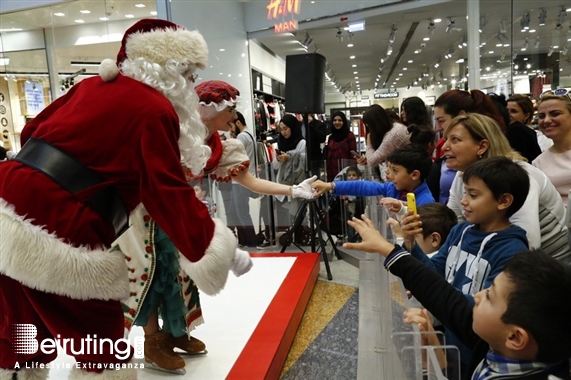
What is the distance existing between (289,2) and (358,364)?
5.98 m

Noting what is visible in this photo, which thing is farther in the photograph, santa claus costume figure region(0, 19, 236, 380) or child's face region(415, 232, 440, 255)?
child's face region(415, 232, 440, 255)

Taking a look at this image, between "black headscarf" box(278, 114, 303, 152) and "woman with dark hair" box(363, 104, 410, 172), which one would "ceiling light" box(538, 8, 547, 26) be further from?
"woman with dark hair" box(363, 104, 410, 172)

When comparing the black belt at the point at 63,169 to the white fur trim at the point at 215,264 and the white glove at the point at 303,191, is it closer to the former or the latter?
the white fur trim at the point at 215,264

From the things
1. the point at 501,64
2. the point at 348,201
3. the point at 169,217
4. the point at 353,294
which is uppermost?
the point at 501,64

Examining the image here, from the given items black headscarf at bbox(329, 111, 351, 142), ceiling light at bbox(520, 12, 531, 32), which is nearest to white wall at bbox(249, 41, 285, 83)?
black headscarf at bbox(329, 111, 351, 142)

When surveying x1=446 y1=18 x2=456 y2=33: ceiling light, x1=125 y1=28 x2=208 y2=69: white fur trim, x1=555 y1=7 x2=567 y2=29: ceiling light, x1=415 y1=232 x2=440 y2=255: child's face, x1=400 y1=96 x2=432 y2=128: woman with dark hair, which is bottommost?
x1=415 y1=232 x2=440 y2=255: child's face

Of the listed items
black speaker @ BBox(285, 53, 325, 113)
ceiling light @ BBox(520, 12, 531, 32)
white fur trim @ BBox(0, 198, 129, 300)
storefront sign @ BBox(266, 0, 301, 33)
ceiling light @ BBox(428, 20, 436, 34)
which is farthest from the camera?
ceiling light @ BBox(428, 20, 436, 34)

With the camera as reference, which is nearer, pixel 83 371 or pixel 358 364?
pixel 83 371

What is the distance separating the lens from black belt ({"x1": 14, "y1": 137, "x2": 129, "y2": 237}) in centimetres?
124

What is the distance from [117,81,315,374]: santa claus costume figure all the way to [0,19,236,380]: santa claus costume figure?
502 mm

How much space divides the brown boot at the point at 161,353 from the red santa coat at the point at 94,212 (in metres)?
0.86

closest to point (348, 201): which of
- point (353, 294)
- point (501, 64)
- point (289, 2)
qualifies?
point (353, 294)

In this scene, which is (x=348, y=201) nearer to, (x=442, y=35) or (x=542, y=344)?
(x=542, y=344)

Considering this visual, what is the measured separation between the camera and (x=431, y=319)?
132cm
